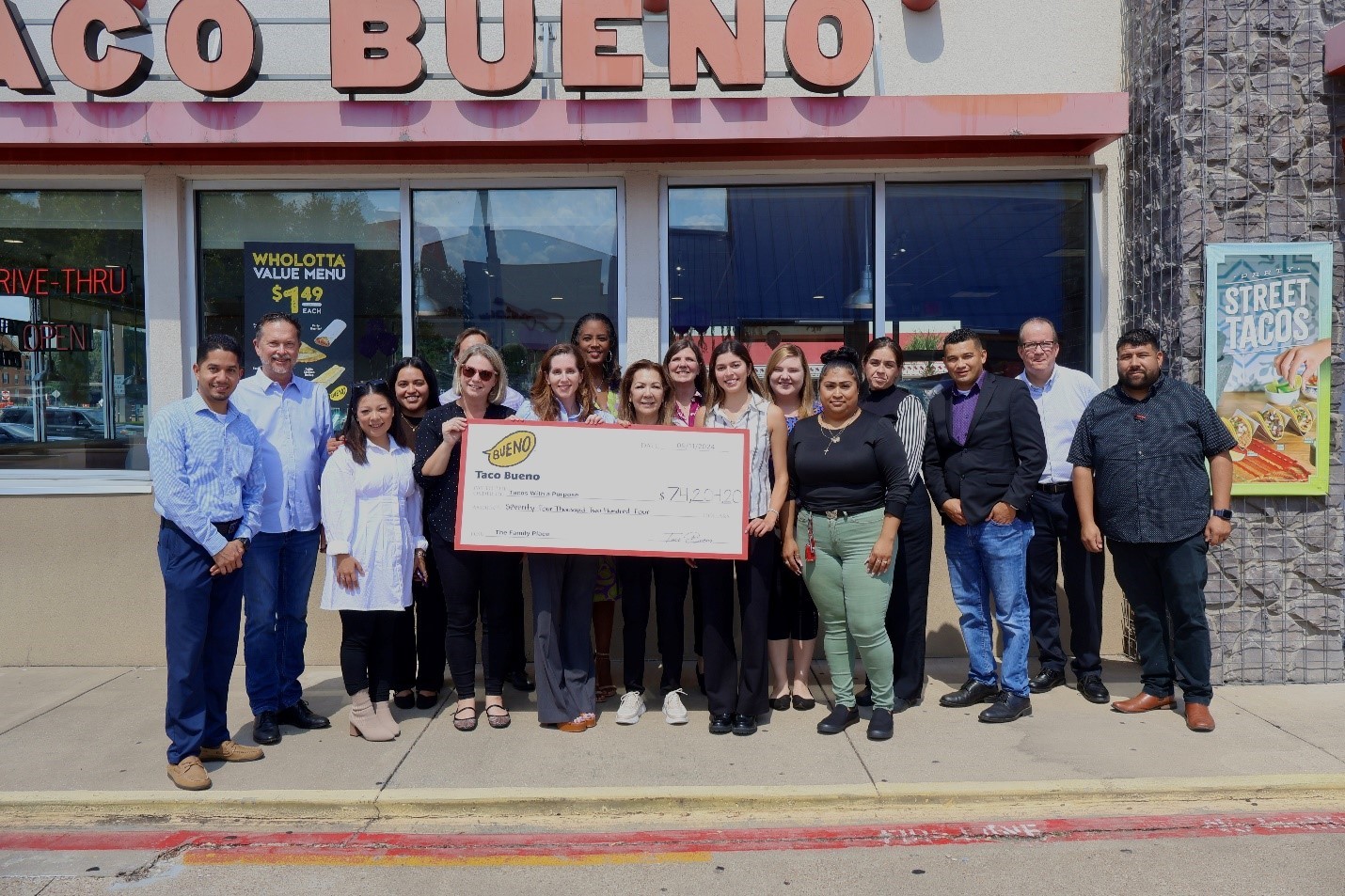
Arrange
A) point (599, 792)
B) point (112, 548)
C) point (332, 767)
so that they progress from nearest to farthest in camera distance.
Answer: point (599, 792)
point (332, 767)
point (112, 548)

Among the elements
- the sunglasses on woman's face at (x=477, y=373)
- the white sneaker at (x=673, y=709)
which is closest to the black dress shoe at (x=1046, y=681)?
the white sneaker at (x=673, y=709)

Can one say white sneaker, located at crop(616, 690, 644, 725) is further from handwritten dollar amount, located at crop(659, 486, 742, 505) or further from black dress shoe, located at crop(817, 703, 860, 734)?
handwritten dollar amount, located at crop(659, 486, 742, 505)

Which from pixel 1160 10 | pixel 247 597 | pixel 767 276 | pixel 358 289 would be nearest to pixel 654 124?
pixel 767 276

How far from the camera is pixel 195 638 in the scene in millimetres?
4543

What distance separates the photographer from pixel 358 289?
23.9ft

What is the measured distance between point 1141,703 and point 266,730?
4.71 metres

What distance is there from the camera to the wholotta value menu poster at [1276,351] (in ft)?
20.0

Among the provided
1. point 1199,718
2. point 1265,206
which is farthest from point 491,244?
point 1199,718

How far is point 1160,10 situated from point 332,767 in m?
6.62

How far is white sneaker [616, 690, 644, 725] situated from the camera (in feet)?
17.7

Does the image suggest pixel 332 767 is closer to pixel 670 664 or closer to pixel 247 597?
pixel 247 597

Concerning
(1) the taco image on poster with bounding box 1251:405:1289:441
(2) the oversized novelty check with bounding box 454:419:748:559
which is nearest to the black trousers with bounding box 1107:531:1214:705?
(1) the taco image on poster with bounding box 1251:405:1289:441

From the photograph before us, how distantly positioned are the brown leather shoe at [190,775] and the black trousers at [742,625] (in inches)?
96.1

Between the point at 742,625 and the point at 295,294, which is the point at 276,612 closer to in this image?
the point at 742,625
